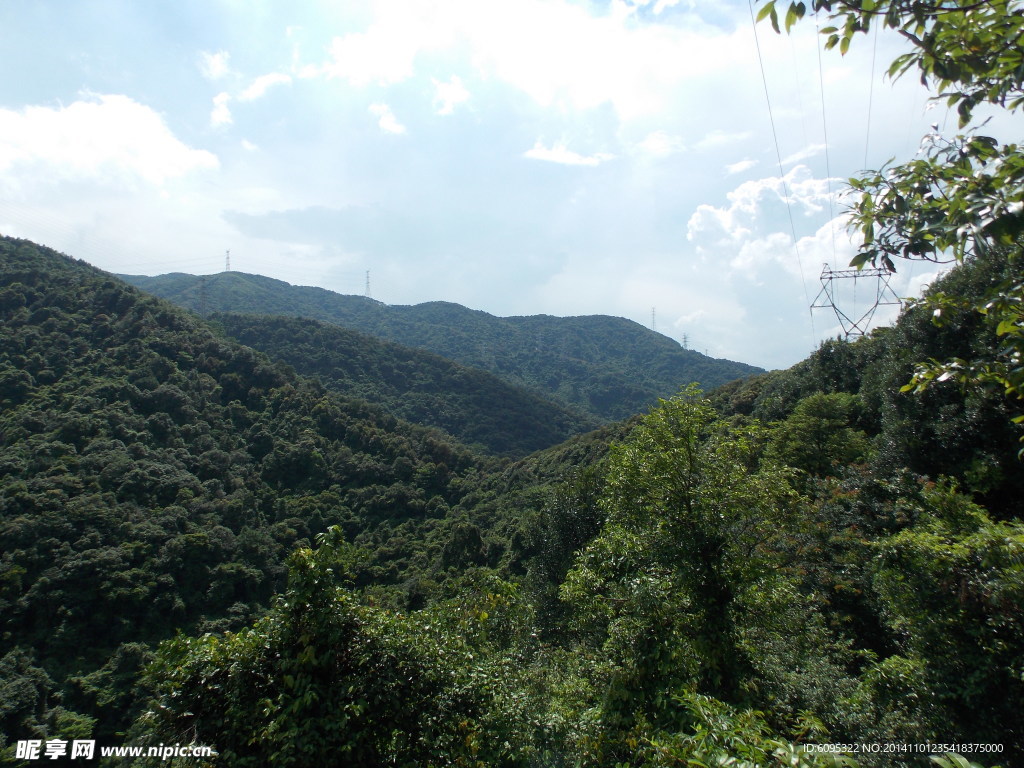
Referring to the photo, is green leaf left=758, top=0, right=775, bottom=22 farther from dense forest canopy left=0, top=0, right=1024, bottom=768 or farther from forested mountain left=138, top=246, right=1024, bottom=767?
forested mountain left=138, top=246, right=1024, bottom=767

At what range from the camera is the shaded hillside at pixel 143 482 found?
1273 inches

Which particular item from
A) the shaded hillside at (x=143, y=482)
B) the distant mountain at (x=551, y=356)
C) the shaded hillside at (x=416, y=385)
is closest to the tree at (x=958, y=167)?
the shaded hillside at (x=143, y=482)

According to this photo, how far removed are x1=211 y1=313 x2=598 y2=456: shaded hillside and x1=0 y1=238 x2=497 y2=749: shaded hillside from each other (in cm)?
2559

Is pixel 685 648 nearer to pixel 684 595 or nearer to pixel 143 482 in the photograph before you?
pixel 684 595

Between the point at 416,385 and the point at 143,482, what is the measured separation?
216ft

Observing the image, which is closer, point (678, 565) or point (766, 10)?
point (766, 10)

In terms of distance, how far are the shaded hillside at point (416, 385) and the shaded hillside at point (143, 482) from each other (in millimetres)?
25590

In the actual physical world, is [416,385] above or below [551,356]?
below

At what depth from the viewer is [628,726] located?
278 inches

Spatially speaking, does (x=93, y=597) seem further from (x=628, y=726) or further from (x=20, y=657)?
(x=628, y=726)

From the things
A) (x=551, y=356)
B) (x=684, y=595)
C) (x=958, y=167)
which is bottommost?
(x=684, y=595)

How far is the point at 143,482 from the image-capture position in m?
44.3

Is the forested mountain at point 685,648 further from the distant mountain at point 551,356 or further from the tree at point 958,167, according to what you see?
the distant mountain at point 551,356

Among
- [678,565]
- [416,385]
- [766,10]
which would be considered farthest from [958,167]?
[416,385]
